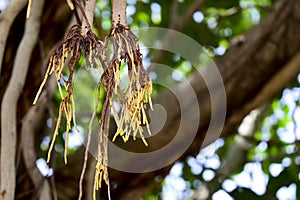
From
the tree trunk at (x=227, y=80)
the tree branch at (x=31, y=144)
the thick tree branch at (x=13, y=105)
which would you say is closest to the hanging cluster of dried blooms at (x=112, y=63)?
the thick tree branch at (x=13, y=105)

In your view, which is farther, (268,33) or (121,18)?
(268,33)

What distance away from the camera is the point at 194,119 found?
1.39 metres

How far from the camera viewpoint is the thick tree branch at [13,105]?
950mm

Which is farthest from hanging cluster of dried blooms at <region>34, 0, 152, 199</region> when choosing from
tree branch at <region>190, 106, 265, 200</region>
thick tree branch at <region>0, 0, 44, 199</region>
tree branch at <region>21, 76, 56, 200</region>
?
tree branch at <region>190, 106, 265, 200</region>

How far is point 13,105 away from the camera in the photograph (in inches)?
44.4

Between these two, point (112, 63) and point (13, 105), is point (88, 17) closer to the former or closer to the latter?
point (112, 63)

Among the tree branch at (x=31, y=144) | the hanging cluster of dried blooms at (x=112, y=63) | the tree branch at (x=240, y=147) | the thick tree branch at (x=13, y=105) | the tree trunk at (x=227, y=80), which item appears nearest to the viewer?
the hanging cluster of dried blooms at (x=112, y=63)

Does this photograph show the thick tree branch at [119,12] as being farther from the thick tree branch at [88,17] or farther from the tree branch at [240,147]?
the tree branch at [240,147]

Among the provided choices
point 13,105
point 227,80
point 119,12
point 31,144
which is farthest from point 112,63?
point 227,80

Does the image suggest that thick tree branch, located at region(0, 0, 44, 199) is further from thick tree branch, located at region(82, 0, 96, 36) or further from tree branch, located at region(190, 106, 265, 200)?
tree branch, located at region(190, 106, 265, 200)

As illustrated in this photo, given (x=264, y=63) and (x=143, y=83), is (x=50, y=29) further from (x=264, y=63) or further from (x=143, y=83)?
(x=143, y=83)

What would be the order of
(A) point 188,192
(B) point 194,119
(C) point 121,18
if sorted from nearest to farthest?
(C) point 121,18 → (B) point 194,119 → (A) point 188,192

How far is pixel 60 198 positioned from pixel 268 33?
59 cm

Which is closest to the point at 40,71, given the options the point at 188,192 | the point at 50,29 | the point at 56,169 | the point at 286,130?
the point at 50,29
